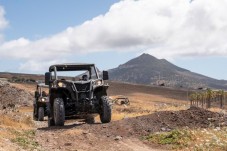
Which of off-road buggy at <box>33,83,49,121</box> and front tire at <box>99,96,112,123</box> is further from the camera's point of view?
off-road buggy at <box>33,83,49,121</box>

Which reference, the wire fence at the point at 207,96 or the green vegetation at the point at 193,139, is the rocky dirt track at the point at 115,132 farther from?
the wire fence at the point at 207,96

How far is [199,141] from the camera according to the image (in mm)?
14398

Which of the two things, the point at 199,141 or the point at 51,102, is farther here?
the point at 51,102

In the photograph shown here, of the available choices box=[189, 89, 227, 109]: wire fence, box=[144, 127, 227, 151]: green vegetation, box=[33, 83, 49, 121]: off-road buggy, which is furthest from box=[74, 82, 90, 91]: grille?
box=[189, 89, 227, 109]: wire fence

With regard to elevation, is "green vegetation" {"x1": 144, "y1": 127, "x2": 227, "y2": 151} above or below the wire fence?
above

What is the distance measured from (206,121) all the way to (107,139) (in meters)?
5.71

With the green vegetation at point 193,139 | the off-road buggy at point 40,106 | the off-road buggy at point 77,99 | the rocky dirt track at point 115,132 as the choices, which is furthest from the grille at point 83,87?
the off-road buggy at point 40,106

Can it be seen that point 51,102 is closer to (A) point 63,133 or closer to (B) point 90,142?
(A) point 63,133

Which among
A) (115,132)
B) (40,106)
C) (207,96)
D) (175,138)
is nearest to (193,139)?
(175,138)

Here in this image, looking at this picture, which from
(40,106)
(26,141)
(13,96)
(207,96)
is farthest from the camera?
(207,96)

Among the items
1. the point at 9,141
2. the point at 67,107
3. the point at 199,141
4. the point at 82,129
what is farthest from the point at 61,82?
the point at 199,141

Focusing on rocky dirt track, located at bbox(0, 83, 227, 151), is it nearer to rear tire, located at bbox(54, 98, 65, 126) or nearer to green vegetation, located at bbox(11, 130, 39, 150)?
green vegetation, located at bbox(11, 130, 39, 150)

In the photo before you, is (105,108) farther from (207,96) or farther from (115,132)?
(207,96)

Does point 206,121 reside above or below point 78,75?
below
